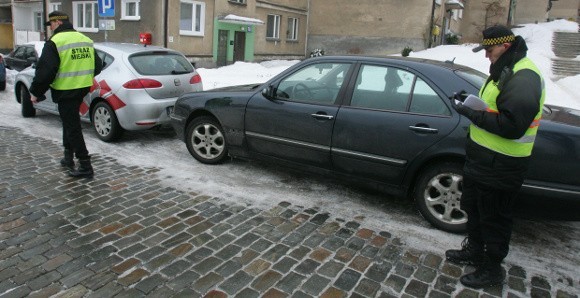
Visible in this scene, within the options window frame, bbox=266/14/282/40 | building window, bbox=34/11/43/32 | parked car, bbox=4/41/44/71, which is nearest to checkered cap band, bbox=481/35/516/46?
parked car, bbox=4/41/44/71

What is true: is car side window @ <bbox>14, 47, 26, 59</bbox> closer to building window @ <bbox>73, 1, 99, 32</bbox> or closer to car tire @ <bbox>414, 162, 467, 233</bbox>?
building window @ <bbox>73, 1, 99, 32</bbox>

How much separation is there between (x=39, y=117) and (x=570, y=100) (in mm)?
13382

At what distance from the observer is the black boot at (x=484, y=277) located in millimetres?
3111

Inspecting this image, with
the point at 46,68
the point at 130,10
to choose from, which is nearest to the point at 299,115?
the point at 46,68

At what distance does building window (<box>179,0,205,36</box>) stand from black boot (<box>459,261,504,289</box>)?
1841 centimetres

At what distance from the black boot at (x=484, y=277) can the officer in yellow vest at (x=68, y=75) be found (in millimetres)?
4155

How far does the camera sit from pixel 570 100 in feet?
40.8

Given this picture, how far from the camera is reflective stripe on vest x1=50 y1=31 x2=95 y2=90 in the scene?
15.9 feet

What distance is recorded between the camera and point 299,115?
186 inches

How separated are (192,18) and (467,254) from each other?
19.1m

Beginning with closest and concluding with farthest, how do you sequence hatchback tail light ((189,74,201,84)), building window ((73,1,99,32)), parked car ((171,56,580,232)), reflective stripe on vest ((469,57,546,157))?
reflective stripe on vest ((469,57,546,157)) → parked car ((171,56,580,232)) → hatchback tail light ((189,74,201,84)) → building window ((73,1,99,32))

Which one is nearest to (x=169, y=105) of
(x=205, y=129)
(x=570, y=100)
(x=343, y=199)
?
(x=205, y=129)

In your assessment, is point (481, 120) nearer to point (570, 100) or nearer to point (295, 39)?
point (570, 100)

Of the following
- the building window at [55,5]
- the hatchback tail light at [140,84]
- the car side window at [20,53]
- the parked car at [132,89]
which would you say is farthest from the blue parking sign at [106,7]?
the building window at [55,5]
